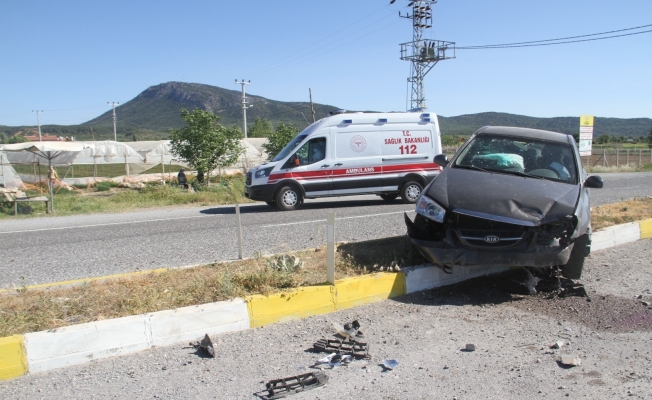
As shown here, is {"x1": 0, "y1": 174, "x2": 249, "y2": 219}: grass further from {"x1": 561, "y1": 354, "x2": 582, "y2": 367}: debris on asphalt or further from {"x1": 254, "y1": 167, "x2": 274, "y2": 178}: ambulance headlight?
{"x1": 561, "y1": 354, "x2": 582, "y2": 367}: debris on asphalt

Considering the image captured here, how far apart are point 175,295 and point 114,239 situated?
18.1 ft

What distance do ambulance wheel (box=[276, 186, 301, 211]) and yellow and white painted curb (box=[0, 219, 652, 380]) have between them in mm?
8412

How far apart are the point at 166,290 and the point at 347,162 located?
956cm

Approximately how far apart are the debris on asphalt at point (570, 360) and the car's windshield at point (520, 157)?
284 cm

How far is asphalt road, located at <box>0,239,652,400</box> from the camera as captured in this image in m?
3.58

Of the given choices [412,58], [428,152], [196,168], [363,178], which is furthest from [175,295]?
[412,58]

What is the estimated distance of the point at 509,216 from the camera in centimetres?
525

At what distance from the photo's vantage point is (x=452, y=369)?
12.8ft

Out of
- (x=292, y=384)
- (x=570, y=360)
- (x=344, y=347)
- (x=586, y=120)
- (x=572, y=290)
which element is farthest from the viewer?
(x=586, y=120)

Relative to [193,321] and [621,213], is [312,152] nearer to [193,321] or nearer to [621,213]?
[621,213]

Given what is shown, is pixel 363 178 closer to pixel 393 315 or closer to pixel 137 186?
pixel 393 315

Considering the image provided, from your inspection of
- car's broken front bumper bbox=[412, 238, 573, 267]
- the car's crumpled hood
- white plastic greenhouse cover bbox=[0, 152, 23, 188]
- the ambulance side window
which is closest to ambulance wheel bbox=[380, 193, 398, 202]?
the ambulance side window

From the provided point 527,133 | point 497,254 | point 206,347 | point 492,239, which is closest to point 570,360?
point 497,254

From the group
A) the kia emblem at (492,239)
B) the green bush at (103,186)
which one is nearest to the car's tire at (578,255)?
the kia emblem at (492,239)
